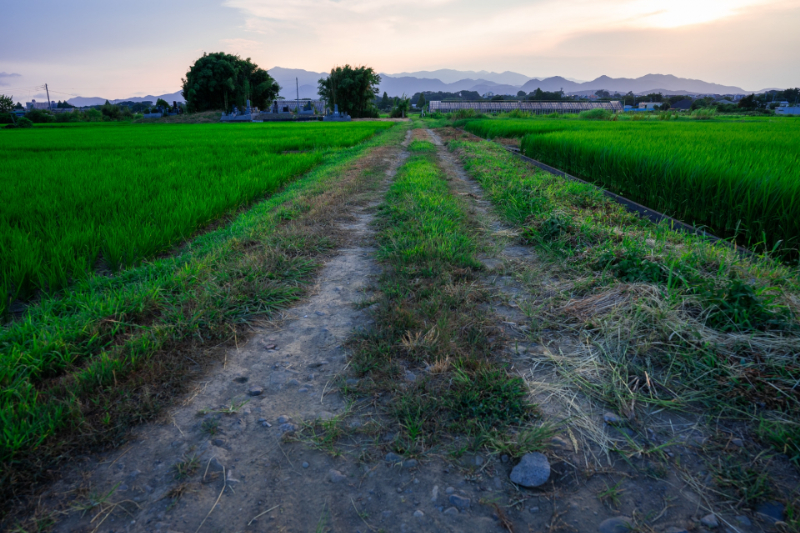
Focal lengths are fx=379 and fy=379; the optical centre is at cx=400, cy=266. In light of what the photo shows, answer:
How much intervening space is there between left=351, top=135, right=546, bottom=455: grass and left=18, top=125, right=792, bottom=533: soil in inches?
4.3

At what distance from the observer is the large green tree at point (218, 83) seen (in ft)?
162

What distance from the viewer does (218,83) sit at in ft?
163

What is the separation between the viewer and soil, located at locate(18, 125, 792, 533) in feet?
4.31

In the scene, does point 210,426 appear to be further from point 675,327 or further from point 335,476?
point 675,327

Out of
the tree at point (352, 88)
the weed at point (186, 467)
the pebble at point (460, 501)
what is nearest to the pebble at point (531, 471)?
the pebble at point (460, 501)

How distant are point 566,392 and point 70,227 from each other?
4571 millimetres

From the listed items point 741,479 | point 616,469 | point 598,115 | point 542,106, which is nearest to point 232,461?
point 616,469

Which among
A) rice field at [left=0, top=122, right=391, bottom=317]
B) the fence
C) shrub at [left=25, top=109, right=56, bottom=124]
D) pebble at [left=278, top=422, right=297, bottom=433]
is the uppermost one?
the fence

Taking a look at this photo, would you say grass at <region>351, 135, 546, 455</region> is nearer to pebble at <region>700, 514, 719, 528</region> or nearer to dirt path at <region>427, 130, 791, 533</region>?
dirt path at <region>427, 130, 791, 533</region>

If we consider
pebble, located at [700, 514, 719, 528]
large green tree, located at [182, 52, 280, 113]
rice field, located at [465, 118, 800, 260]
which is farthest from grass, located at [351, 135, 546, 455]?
large green tree, located at [182, 52, 280, 113]

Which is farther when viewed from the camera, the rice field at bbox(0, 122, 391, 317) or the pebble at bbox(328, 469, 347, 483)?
the rice field at bbox(0, 122, 391, 317)

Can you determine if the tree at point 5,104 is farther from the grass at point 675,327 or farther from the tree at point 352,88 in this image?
the grass at point 675,327

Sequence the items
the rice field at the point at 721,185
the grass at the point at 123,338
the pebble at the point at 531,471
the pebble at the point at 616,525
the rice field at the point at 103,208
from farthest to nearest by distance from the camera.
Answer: the rice field at the point at 721,185, the rice field at the point at 103,208, the grass at the point at 123,338, the pebble at the point at 531,471, the pebble at the point at 616,525

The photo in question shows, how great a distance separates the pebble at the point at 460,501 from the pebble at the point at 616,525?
438 millimetres
